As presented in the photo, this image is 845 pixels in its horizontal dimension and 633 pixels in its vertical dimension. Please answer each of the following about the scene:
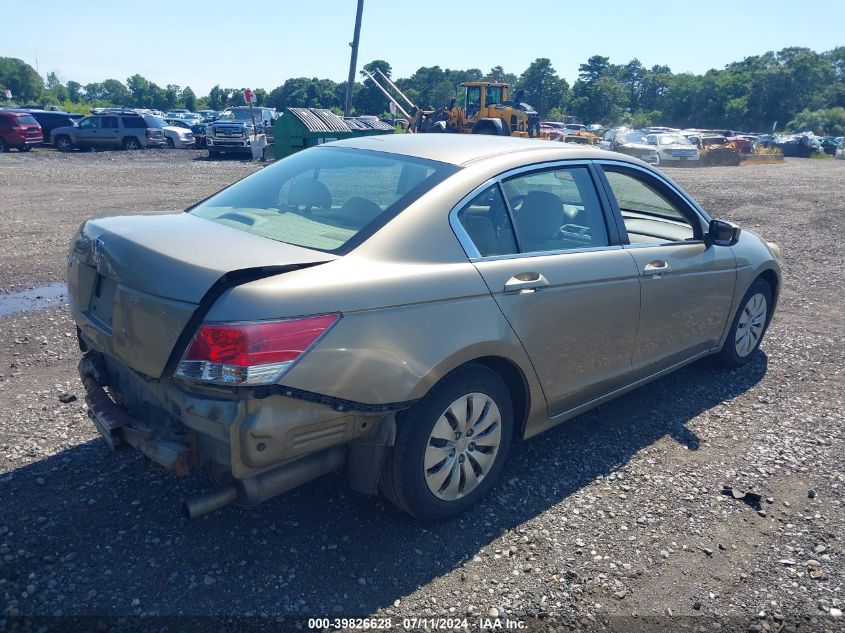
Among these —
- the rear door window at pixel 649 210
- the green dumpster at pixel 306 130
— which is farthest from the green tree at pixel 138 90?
the rear door window at pixel 649 210

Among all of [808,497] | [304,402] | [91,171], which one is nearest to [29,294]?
[304,402]

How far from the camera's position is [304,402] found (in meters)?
2.58

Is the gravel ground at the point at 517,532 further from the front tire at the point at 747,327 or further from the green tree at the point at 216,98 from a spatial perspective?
the green tree at the point at 216,98

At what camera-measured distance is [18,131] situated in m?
27.6

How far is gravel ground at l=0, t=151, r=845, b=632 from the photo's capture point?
2768 mm

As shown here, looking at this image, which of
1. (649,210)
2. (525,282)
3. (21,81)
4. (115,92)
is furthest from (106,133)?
(115,92)

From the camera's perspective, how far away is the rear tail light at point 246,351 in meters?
2.46

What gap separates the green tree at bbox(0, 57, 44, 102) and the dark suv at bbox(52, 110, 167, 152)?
83938 millimetres

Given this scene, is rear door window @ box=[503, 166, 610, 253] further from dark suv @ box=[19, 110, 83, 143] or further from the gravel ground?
dark suv @ box=[19, 110, 83, 143]

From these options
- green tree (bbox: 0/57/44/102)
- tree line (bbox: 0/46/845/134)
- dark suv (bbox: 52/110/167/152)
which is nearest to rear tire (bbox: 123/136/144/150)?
dark suv (bbox: 52/110/167/152)

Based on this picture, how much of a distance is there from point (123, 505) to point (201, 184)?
47.8ft

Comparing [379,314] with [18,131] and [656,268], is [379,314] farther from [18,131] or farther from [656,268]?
[18,131]

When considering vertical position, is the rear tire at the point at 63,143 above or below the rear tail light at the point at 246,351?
above

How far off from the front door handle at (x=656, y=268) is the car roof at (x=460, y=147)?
0.72 m
